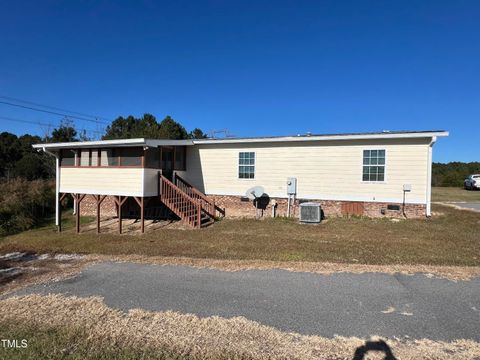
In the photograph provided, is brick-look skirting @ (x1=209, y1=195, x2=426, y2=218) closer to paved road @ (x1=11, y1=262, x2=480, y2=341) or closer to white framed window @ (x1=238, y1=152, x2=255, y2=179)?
white framed window @ (x1=238, y1=152, x2=255, y2=179)

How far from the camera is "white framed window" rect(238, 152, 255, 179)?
13.1 meters

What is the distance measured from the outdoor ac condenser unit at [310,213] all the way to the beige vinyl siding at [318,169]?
44.2 inches

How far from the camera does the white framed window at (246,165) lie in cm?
1309

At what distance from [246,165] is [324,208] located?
12.3 ft

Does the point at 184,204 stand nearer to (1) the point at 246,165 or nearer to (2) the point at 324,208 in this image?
(1) the point at 246,165

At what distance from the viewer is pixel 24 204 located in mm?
14383

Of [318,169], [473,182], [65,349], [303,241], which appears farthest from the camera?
[473,182]

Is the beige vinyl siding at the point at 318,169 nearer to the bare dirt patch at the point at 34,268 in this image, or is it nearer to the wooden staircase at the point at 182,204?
the wooden staircase at the point at 182,204

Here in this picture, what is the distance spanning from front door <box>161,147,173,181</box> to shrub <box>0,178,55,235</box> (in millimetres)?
6373

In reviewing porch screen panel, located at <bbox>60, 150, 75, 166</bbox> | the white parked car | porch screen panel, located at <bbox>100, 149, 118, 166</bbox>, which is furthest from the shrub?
the white parked car

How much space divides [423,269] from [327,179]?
6667mm

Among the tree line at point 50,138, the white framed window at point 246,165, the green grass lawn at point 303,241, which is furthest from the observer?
the tree line at point 50,138

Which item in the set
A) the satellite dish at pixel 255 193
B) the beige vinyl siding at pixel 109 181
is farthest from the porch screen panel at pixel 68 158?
the satellite dish at pixel 255 193

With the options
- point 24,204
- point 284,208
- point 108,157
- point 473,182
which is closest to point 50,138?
point 24,204
